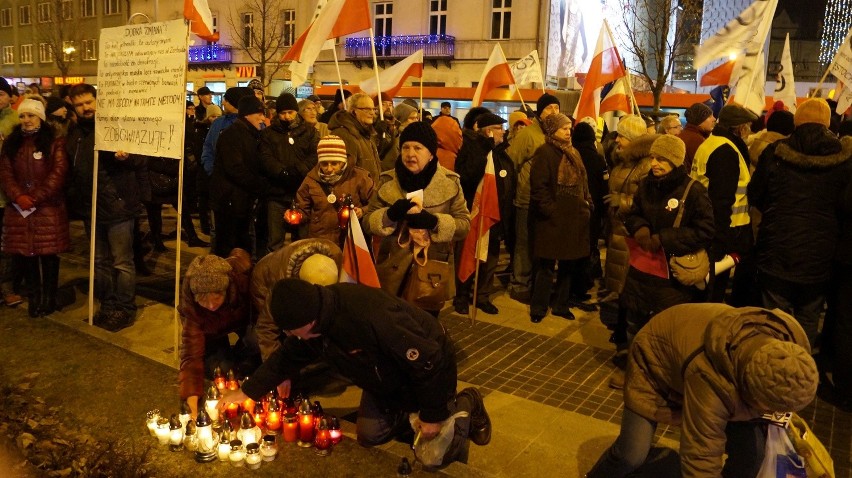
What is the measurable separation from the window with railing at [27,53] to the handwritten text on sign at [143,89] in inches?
2206

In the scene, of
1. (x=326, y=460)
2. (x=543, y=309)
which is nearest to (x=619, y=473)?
(x=326, y=460)

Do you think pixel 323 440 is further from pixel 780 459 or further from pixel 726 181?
pixel 726 181

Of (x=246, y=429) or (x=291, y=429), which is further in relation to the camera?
(x=291, y=429)

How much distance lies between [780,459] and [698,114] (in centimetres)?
408

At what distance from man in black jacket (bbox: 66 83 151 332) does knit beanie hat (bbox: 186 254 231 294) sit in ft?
7.91

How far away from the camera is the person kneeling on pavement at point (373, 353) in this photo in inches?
131

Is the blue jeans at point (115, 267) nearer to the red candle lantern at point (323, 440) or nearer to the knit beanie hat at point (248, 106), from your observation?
the knit beanie hat at point (248, 106)

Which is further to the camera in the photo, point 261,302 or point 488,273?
point 488,273

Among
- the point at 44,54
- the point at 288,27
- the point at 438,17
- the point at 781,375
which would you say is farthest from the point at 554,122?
the point at 44,54

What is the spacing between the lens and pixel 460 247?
24.7ft

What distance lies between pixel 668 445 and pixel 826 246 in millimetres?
2199

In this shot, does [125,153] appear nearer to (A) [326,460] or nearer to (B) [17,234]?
(B) [17,234]

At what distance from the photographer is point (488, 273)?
7520 millimetres

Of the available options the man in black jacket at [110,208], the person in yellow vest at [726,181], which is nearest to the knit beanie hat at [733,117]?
the person in yellow vest at [726,181]
